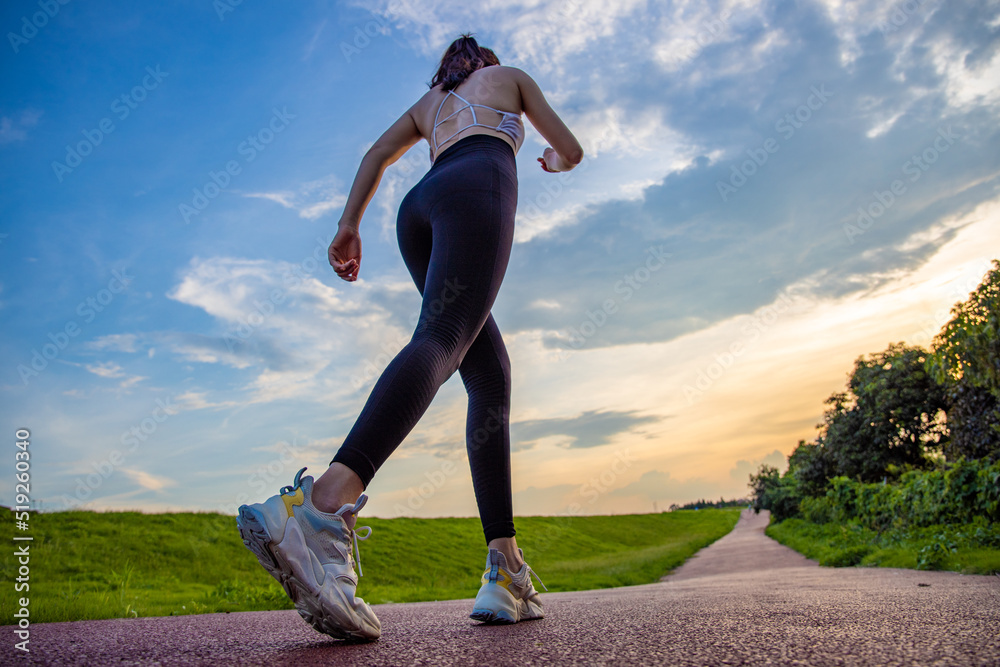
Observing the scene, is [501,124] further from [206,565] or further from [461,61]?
[206,565]

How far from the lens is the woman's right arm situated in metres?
2.35

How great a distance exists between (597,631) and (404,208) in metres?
1.49

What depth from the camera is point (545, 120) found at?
7.72ft

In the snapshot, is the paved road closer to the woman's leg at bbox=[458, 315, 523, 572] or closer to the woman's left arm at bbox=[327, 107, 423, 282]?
the woman's leg at bbox=[458, 315, 523, 572]

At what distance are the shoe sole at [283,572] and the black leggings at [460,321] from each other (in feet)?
0.78

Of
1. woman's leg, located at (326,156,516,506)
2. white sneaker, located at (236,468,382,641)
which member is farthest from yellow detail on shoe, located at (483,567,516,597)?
woman's leg, located at (326,156,516,506)

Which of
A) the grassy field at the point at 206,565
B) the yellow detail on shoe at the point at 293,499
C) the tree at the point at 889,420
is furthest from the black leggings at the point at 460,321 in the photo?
the tree at the point at 889,420

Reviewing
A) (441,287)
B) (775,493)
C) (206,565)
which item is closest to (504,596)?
(441,287)

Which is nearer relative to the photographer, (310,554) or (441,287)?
(310,554)

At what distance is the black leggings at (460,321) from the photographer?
5.22 feet

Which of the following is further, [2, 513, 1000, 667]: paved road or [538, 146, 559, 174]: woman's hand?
[538, 146, 559, 174]: woman's hand

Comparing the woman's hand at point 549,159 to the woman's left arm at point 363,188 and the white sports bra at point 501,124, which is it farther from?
the woman's left arm at point 363,188

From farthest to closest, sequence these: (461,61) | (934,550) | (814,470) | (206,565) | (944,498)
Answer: (814,470), (206,565), (944,498), (934,550), (461,61)

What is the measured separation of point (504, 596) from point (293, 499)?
32.4 inches
